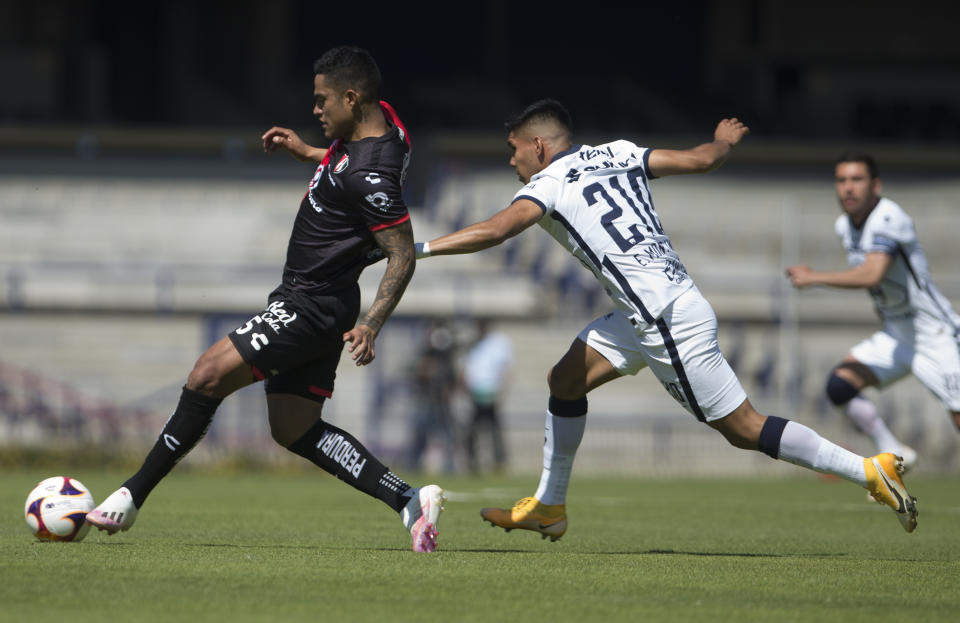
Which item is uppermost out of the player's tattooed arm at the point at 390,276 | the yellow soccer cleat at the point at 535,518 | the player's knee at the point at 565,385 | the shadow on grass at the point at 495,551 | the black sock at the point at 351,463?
the player's tattooed arm at the point at 390,276

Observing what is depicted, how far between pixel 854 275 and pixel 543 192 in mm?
3419

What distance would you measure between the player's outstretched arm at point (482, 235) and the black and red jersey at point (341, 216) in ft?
0.87

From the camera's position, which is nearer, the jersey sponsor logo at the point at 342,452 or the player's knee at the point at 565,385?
the jersey sponsor logo at the point at 342,452

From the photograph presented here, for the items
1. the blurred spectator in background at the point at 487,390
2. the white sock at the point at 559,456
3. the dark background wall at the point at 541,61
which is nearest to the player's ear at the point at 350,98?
the white sock at the point at 559,456

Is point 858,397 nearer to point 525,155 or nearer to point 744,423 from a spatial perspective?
point 744,423

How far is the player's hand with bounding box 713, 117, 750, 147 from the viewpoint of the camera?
7.07 meters

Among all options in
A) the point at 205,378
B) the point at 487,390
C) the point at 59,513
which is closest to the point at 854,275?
the point at 205,378

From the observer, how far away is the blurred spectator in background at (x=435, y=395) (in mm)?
19359

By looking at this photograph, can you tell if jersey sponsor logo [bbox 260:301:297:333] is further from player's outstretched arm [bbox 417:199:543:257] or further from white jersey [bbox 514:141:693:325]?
white jersey [bbox 514:141:693:325]

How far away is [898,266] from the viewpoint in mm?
10086

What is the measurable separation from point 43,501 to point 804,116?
99.1 ft

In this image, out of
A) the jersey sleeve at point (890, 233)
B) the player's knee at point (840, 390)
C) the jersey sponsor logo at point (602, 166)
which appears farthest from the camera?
the player's knee at point (840, 390)

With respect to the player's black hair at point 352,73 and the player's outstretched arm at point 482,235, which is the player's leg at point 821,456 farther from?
the player's black hair at point 352,73

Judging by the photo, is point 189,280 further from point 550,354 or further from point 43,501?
point 43,501
